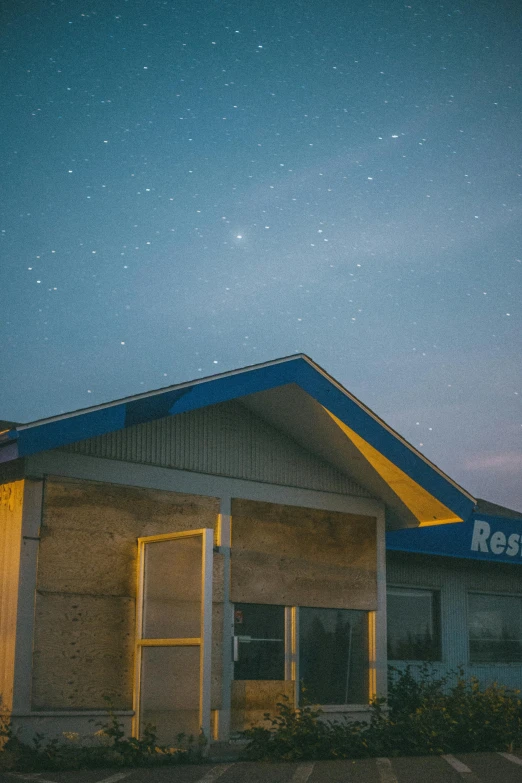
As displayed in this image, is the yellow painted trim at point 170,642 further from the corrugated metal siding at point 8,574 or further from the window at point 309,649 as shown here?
the corrugated metal siding at point 8,574

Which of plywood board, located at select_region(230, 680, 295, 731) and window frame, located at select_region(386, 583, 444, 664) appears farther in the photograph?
window frame, located at select_region(386, 583, 444, 664)

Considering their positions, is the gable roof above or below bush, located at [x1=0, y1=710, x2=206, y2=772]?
above

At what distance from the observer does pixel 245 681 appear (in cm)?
1195

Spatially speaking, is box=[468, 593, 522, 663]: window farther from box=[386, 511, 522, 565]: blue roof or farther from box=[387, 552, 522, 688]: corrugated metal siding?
box=[386, 511, 522, 565]: blue roof

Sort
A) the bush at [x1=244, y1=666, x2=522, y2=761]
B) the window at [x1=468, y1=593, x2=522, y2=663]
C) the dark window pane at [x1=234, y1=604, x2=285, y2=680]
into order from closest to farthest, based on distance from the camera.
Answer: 1. the bush at [x1=244, y1=666, x2=522, y2=761]
2. the dark window pane at [x1=234, y1=604, x2=285, y2=680]
3. the window at [x1=468, y1=593, x2=522, y2=663]

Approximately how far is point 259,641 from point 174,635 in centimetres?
185

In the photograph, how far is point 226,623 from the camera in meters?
12.0

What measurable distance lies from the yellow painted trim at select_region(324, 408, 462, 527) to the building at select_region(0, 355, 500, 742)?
0.03m

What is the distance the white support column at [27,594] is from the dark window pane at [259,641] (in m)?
2.83

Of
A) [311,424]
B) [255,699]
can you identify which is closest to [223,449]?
[311,424]

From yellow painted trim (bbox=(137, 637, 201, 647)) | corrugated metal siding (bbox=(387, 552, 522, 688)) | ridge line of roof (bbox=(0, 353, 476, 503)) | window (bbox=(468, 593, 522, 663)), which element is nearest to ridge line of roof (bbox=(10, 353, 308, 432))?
ridge line of roof (bbox=(0, 353, 476, 503))

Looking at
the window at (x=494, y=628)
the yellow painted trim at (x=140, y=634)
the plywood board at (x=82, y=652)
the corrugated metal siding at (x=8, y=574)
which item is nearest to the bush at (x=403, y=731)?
the yellow painted trim at (x=140, y=634)

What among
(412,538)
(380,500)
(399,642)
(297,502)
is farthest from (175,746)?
(399,642)

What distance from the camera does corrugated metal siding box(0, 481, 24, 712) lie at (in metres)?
10.1
